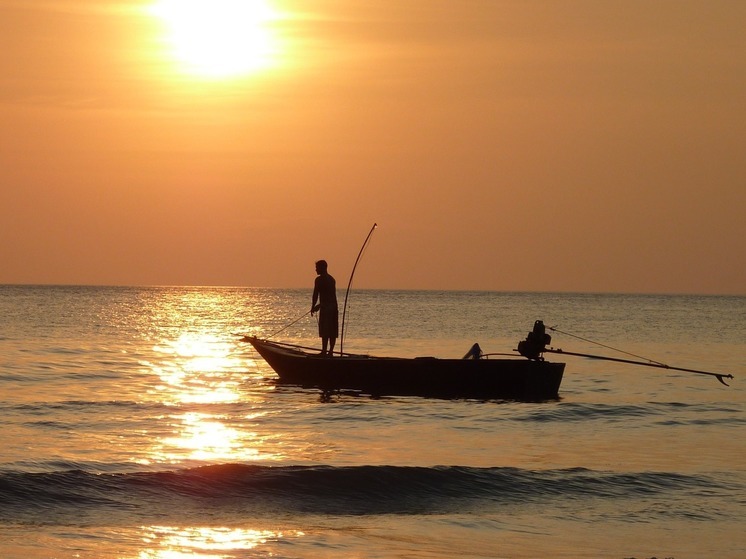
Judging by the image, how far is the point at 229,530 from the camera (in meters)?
11.3

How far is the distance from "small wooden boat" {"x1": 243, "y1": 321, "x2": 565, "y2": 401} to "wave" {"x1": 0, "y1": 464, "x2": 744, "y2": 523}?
6.72 meters

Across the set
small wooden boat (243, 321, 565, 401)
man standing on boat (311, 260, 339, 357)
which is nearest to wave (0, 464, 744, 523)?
small wooden boat (243, 321, 565, 401)

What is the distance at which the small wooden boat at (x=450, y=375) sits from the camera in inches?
827

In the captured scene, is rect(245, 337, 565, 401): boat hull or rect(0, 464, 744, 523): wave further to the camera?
rect(245, 337, 565, 401): boat hull

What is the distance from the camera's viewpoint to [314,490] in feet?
43.6

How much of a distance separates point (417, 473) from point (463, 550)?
11.4 feet

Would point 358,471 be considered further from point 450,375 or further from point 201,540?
point 450,375

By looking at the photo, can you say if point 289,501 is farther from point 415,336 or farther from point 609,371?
point 415,336

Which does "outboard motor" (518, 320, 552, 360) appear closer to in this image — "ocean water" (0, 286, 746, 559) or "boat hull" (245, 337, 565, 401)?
"boat hull" (245, 337, 565, 401)

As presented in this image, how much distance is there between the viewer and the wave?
12336 millimetres

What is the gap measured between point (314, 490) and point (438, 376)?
8.49m

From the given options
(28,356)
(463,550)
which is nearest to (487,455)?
(463,550)

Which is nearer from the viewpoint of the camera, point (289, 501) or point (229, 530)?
point (229, 530)

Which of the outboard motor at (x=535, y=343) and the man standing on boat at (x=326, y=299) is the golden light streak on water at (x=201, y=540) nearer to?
the outboard motor at (x=535, y=343)
